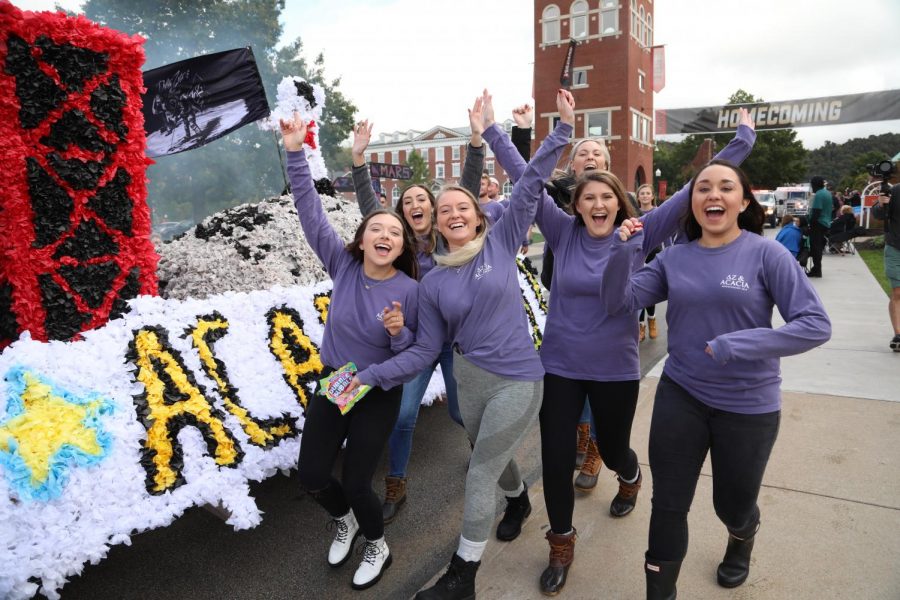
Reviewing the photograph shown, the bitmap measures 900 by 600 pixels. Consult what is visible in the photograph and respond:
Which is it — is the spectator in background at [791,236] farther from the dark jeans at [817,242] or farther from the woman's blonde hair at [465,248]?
the woman's blonde hair at [465,248]

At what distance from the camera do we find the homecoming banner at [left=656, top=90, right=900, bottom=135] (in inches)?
1088

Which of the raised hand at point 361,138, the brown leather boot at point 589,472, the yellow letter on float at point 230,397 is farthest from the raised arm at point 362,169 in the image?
the brown leather boot at point 589,472

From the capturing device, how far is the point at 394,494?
11.2 ft

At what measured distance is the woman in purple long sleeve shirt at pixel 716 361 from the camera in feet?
7.14

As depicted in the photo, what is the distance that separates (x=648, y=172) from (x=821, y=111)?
35.5 feet

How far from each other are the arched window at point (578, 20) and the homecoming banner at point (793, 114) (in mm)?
7338

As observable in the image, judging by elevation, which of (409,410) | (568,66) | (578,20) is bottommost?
(409,410)

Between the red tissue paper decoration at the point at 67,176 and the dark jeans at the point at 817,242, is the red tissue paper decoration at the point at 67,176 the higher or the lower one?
the higher one

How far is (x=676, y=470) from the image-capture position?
2.27 meters

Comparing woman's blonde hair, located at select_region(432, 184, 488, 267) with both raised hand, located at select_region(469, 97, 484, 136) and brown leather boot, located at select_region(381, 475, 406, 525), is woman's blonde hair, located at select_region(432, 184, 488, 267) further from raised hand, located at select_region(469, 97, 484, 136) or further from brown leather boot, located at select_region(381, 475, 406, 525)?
brown leather boot, located at select_region(381, 475, 406, 525)

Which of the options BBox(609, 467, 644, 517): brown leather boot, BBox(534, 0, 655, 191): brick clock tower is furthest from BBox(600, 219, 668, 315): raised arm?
BBox(534, 0, 655, 191): brick clock tower

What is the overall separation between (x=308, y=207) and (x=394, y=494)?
5.64 feet

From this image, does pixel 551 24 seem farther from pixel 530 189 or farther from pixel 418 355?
pixel 418 355

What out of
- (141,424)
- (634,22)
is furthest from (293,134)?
(634,22)
